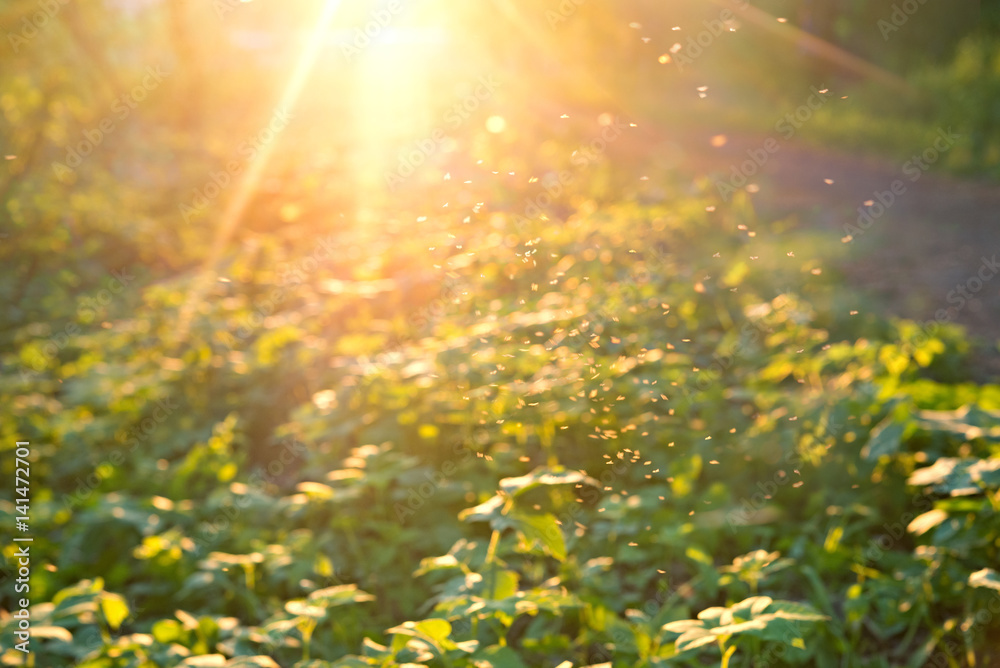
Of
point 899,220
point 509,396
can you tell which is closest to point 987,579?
point 509,396

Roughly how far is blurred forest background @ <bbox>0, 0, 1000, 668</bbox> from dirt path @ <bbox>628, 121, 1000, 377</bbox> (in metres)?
0.05

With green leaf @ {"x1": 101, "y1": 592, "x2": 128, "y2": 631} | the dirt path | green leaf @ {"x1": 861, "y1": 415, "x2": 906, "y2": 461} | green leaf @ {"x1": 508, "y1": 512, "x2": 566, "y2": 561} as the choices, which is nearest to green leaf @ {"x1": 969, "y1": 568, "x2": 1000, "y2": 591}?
green leaf @ {"x1": 861, "y1": 415, "x2": 906, "y2": 461}

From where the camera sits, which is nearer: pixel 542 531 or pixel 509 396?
pixel 542 531

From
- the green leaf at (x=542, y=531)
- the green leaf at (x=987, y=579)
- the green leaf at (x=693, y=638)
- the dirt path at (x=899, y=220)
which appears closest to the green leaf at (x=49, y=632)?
the green leaf at (x=542, y=531)

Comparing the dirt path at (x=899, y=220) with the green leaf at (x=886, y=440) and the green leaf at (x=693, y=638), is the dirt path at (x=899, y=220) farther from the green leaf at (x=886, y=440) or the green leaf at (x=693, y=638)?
the green leaf at (x=693, y=638)

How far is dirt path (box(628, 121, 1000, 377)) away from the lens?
5.13 m

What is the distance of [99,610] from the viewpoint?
236cm

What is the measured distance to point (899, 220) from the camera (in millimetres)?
7066

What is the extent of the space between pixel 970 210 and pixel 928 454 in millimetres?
5769

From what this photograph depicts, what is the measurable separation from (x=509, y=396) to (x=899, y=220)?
19.4 ft

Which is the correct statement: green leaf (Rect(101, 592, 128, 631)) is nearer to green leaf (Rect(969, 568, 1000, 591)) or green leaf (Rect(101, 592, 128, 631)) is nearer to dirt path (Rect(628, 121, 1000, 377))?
green leaf (Rect(969, 568, 1000, 591))

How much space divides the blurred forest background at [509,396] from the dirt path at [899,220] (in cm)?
5

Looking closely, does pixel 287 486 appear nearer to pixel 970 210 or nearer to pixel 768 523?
pixel 768 523

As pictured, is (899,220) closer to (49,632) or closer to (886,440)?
(886,440)
